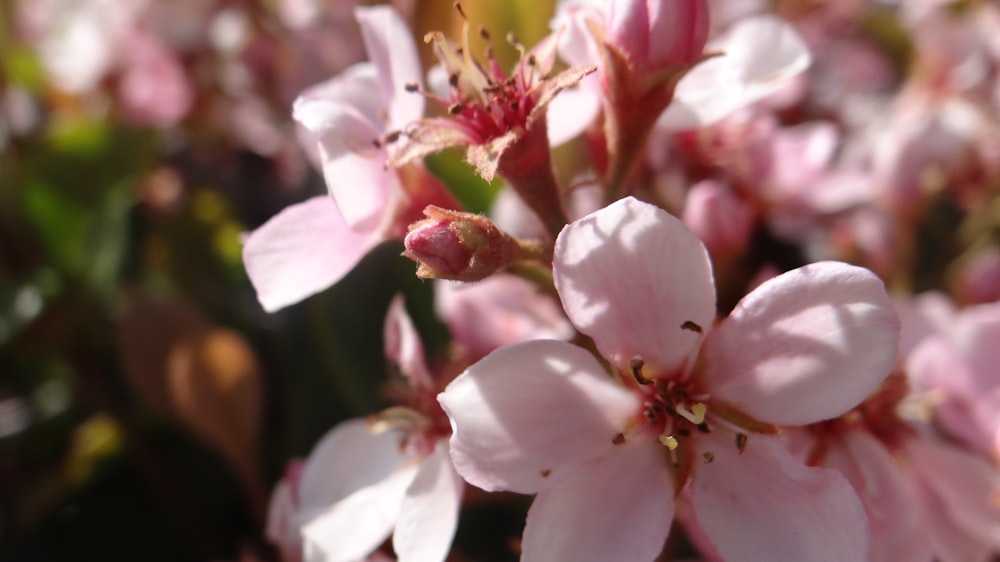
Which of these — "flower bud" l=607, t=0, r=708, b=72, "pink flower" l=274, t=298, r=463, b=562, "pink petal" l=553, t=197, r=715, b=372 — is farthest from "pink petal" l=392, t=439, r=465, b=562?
"flower bud" l=607, t=0, r=708, b=72

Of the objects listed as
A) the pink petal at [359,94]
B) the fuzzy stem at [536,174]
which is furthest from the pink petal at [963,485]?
the pink petal at [359,94]

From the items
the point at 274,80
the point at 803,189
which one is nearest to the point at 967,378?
the point at 803,189

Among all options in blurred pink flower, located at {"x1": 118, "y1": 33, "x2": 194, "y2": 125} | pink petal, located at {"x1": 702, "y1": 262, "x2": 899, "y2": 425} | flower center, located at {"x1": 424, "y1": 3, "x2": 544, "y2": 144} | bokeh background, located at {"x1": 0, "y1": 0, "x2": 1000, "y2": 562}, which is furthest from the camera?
blurred pink flower, located at {"x1": 118, "y1": 33, "x2": 194, "y2": 125}

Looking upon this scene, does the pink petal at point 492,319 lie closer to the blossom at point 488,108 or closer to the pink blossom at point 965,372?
the blossom at point 488,108

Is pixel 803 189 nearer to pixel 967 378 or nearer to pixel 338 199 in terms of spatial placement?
pixel 967 378

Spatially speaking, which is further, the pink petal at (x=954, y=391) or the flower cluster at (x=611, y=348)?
the pink petal at (x=954, y=391)

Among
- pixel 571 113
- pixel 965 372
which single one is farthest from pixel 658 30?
pixel 965 372

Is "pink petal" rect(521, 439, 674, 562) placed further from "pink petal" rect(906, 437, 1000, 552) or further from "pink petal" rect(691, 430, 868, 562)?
"pink petal" rect(906, 437, 1000, 552)
